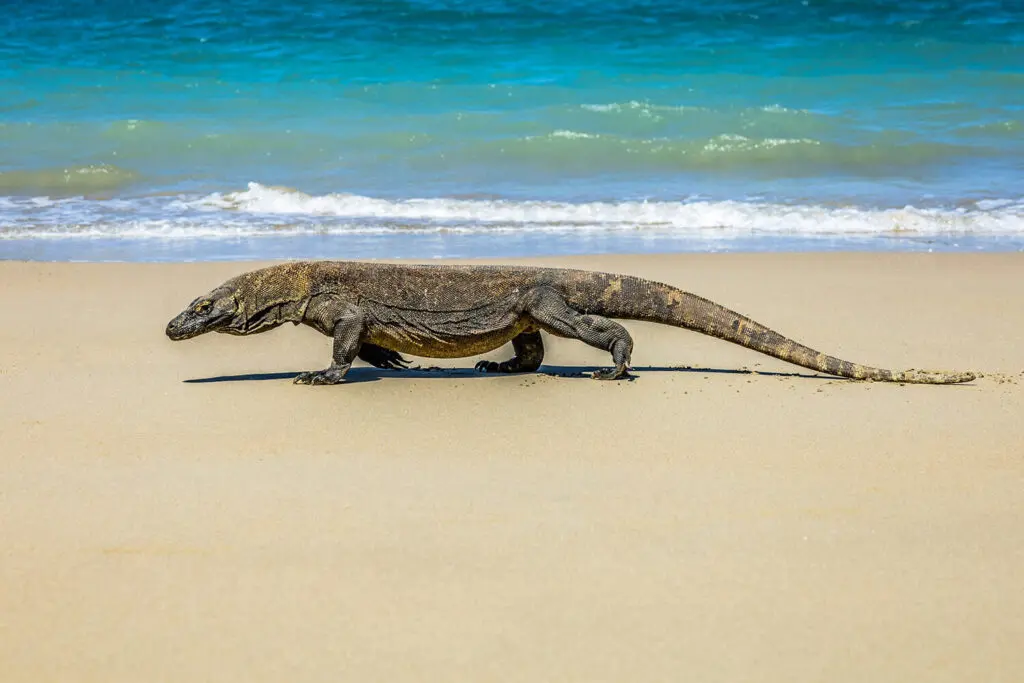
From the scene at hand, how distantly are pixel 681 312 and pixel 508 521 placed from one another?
326 cm

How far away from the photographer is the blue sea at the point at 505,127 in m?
16.4

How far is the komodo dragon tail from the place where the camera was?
794 centimetres

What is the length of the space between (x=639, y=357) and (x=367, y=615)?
496 centimetres

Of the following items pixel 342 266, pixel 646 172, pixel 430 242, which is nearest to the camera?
pixel 342 266

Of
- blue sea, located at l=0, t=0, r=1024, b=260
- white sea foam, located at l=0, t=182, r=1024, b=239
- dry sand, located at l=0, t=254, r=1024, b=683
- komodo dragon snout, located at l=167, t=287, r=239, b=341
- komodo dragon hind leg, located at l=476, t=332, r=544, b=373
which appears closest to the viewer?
dry sand, located at l=0, t=254, r=1024, b=683

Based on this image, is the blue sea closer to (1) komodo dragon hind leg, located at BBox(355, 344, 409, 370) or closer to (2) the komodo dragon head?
(1) komodo dragon hind leg, located at BBox(355, 344, 409, 370)

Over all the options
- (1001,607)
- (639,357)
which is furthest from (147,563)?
(639,357)

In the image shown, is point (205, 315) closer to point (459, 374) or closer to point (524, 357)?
point (459, 374)

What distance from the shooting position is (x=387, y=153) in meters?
23.6

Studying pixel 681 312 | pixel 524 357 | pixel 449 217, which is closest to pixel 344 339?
pixel 524 357

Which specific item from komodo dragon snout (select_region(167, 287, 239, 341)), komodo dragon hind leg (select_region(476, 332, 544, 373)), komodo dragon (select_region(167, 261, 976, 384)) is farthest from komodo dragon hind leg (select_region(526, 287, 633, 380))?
komodo dragon snout (select_region(167, 287, 239, 341))

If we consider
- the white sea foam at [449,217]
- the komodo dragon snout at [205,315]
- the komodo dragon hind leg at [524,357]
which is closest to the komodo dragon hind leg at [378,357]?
the komodo dragon hind leg at [524,357]

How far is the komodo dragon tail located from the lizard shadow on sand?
0.20 m

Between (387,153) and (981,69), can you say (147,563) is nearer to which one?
(387,153)
